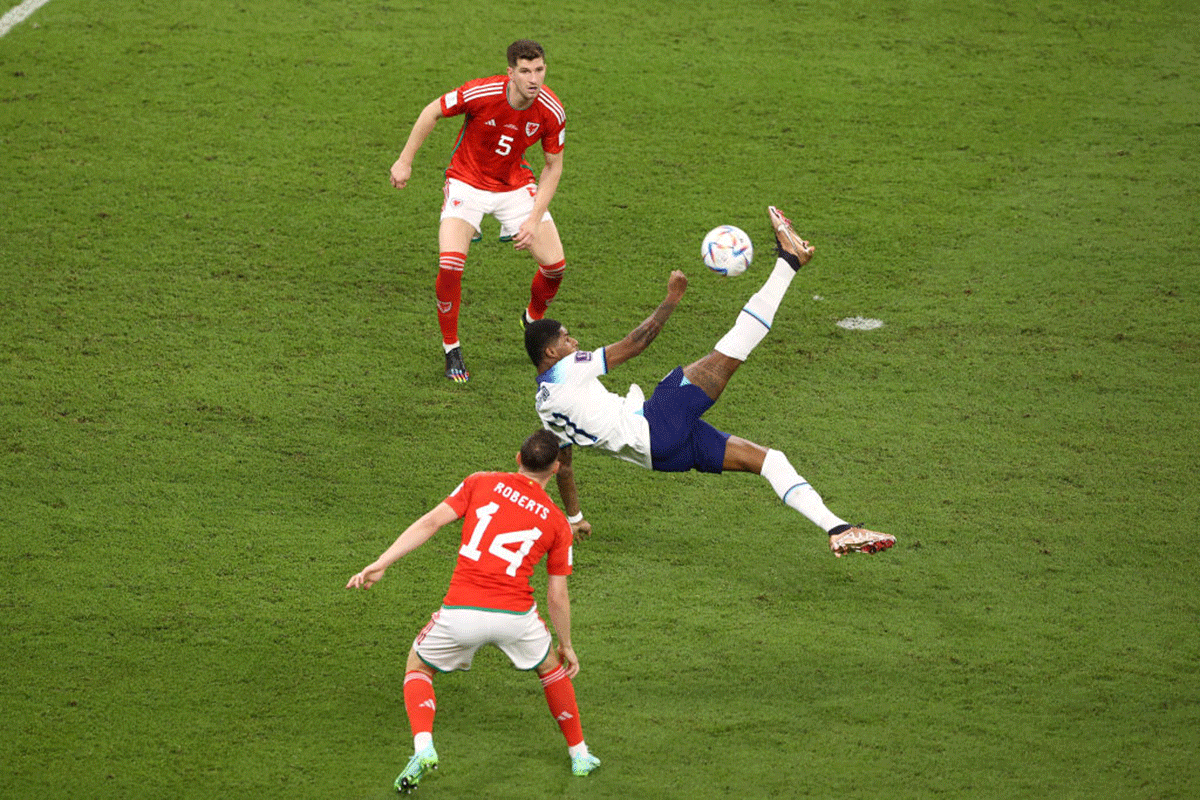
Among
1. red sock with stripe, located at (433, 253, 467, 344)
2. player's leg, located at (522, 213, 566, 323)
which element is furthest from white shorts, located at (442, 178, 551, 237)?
red sock with stripe, located at (433, 253, 467, 344)

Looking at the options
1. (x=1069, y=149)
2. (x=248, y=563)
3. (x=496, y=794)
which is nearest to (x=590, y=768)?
(x=496, y=794)

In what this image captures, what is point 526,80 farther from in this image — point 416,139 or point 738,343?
point 738,343

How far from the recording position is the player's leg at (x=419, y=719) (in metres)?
4.89

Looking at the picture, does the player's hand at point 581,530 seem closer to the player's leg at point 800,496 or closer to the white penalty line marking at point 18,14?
the player's leg at point 800,496

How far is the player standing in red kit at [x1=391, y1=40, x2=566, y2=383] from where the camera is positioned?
766 centimetres

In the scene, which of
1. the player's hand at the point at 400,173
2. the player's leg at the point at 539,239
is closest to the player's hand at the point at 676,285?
the player's leg at the point at 539,239

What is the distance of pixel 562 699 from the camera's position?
16.9 ft

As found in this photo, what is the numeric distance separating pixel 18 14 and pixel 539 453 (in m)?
10.0

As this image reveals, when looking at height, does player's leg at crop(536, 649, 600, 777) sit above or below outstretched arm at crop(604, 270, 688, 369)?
below

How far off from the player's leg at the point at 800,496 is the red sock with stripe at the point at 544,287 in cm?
238

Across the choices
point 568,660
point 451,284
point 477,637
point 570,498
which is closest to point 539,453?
point 477,637

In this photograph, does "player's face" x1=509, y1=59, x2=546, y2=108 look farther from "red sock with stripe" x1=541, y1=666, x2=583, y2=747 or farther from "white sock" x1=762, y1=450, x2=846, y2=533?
"red sock with stripe" x1=541, y1=666, x2=583, y2=747

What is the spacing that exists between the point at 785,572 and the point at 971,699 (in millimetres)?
1255

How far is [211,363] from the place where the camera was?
26.7 ft
